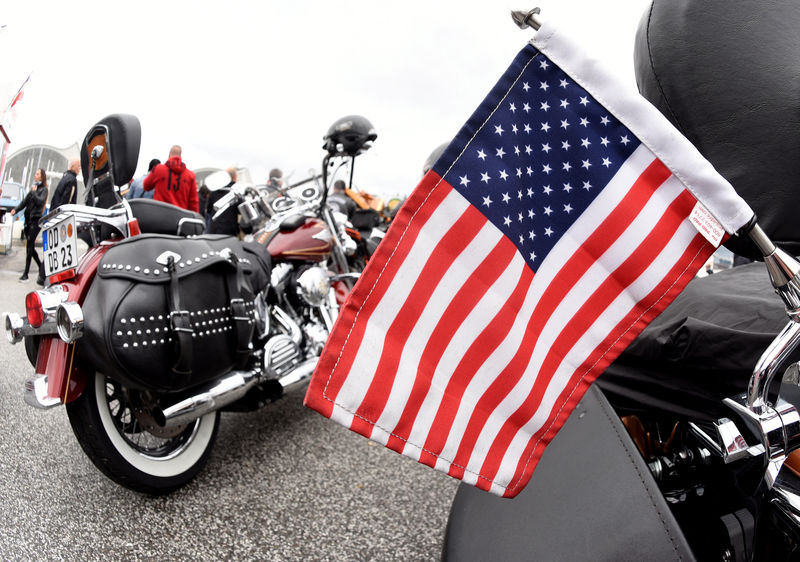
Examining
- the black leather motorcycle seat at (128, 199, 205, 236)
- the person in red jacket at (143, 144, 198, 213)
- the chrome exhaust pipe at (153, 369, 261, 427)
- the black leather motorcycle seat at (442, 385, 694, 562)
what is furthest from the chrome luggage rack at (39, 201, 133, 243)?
the person in red jacket at (143, 144, 198, 213)

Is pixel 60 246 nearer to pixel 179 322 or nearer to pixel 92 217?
pixel 92 217

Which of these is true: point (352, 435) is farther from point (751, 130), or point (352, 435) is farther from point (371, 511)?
point (751, 130)

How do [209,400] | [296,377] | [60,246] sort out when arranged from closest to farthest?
[60,246] → [209,400] → [296,377]

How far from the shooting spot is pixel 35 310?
165 cm

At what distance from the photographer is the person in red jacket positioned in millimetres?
4969

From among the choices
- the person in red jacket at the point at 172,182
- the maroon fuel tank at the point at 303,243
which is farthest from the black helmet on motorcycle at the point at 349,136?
the person in red jacket at the point at 172,182

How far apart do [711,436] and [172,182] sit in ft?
16.9

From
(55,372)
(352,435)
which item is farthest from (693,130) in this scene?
(352,435)

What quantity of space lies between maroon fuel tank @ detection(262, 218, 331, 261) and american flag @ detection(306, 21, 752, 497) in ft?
6.80

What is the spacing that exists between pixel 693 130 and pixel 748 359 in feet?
1.54

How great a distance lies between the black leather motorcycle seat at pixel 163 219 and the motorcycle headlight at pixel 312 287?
23.9 inches

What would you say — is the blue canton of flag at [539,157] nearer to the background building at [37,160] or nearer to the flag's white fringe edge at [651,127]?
the flag's white fringe edge at [651,127]

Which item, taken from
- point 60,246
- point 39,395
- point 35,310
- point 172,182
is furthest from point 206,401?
point 172,182

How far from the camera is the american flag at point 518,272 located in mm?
697
